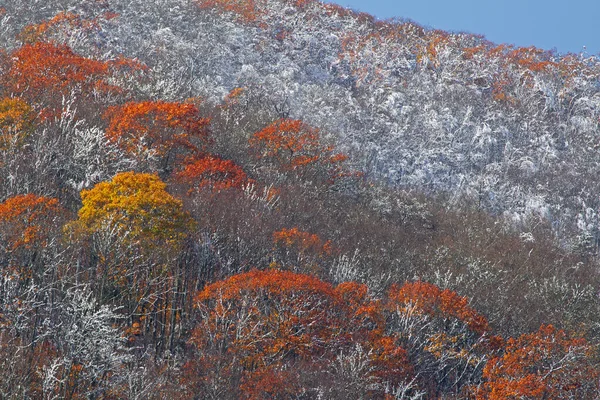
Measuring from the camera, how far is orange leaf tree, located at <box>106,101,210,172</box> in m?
48.4

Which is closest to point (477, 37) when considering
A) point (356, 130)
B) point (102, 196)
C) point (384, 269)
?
point (356, 130)

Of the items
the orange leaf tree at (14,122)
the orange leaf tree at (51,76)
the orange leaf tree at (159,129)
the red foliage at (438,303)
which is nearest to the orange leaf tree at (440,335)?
the red foliage at (438,303)

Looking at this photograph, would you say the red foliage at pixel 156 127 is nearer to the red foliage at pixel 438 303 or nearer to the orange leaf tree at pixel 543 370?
the red foliage at pixel 438 303

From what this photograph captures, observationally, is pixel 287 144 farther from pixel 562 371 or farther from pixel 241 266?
pixel 562 371

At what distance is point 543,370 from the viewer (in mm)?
40281

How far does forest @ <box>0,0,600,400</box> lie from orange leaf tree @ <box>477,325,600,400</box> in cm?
17

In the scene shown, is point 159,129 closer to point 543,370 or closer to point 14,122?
point 14,122

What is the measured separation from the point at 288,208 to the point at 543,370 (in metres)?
20.2

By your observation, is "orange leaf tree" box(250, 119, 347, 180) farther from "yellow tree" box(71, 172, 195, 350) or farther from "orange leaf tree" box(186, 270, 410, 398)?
"orange leaf tree" box(186, 270, 410, 398)

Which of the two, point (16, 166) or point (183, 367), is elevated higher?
point (16, 166)

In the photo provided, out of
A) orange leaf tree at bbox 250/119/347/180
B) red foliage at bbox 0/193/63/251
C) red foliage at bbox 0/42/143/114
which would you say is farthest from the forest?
red foliage at bbox 0/42/143/114

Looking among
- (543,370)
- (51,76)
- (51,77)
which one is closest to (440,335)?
(543,370)

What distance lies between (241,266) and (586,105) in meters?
83.4

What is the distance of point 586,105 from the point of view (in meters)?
104
